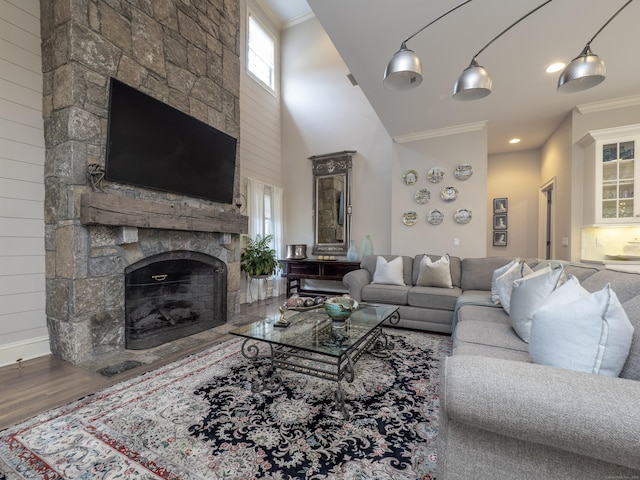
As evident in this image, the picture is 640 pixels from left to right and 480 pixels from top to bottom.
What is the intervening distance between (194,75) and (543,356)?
417 cm

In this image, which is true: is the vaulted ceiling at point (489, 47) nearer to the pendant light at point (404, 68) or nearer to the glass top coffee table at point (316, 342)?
the pendant light at point (404, 68)

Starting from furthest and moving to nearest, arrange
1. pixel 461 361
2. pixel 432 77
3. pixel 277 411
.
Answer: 1. pixel 432 77
2. pixel 277 411
3. pixel 461 361

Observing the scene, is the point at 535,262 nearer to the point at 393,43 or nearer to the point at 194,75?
the point at 393,43

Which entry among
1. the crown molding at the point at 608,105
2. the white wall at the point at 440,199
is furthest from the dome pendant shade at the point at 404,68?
the crown molding at the point at 608,105


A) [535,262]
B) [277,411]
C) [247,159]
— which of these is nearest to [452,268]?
[535,262]

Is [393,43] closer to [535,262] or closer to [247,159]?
[535,262]

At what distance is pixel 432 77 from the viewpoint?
305 cm

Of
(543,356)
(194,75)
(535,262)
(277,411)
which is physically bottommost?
(277,411)

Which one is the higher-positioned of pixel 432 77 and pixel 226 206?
pixel 432 77

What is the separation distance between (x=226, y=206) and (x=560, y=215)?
4.91 metres

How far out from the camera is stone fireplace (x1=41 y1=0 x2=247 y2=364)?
240 cm

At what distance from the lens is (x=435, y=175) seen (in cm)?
448

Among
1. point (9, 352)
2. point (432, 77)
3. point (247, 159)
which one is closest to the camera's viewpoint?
point (9, 352)

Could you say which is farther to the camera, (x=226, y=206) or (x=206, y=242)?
(x=226, y=206)
